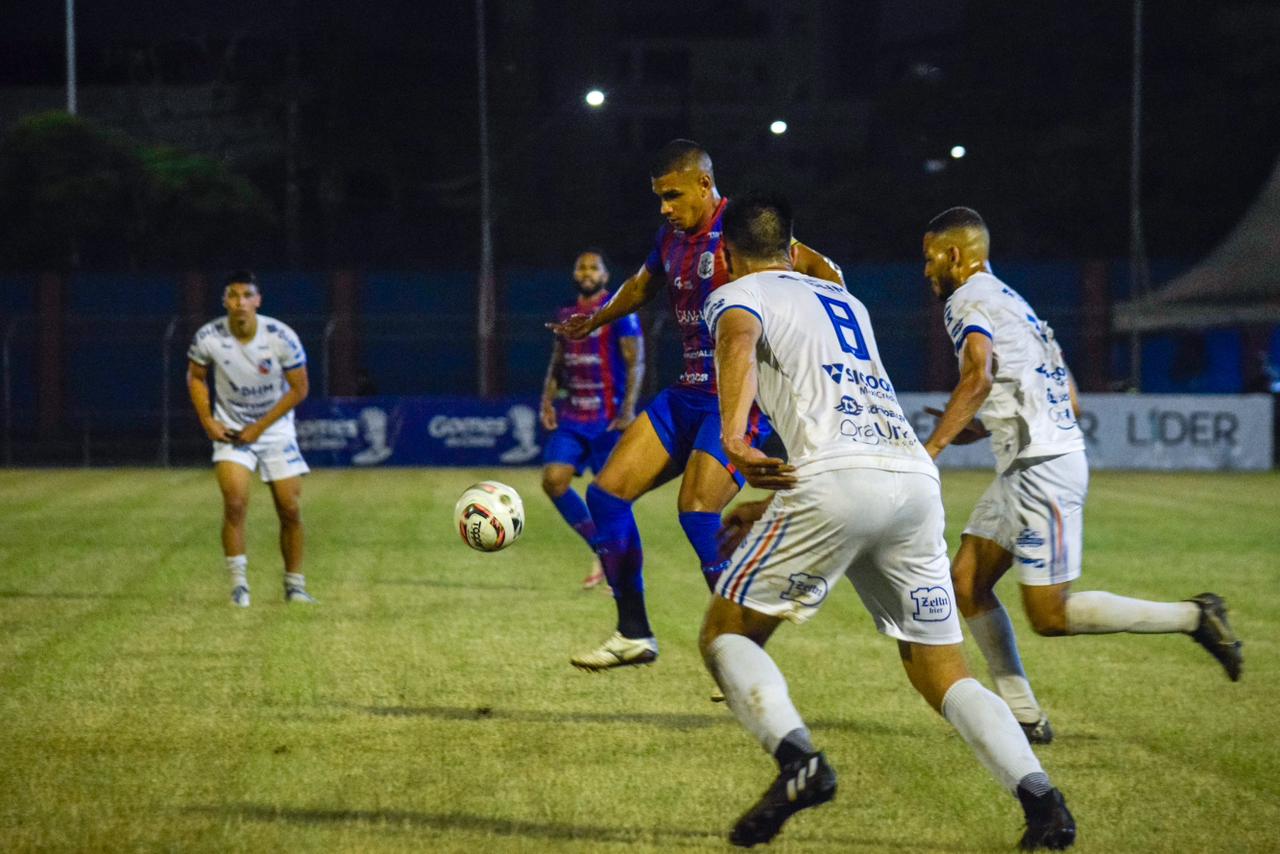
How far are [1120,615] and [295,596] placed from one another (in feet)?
19.7

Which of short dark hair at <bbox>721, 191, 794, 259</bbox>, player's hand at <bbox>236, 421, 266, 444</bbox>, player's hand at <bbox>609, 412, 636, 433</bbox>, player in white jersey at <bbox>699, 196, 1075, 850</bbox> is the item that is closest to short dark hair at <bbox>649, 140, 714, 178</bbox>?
short dark hair at <bbox>721, 191, 794, 259</bbox>

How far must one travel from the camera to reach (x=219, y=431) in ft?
34.8

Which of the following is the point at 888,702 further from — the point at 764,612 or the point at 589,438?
the point at 589,438

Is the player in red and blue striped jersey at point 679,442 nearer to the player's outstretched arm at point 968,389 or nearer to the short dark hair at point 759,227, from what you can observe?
the player's outstretched arm at point 968,389

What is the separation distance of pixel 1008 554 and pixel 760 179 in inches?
1757

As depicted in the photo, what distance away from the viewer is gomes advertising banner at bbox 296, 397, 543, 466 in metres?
28.0

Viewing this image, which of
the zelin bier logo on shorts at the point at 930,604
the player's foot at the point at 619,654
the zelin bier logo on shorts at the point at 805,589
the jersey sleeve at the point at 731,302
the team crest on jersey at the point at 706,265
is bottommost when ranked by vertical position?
the player's foot at the point at 619,654

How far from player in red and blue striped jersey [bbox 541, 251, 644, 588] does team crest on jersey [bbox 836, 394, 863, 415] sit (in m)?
6.36

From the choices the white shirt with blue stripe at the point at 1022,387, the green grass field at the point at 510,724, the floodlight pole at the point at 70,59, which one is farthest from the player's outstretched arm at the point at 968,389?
the floodlight pole at the point at 70,59

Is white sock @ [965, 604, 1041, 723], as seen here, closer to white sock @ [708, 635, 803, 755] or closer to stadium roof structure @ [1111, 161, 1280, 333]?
white sock @ [708, 635, 803, 755]

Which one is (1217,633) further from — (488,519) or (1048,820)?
(488,519)

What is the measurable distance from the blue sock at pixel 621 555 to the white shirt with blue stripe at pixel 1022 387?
1713 millimetres

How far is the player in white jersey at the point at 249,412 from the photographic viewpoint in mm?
10633

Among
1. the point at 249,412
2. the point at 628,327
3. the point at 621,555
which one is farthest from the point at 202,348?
the point at 621,555
